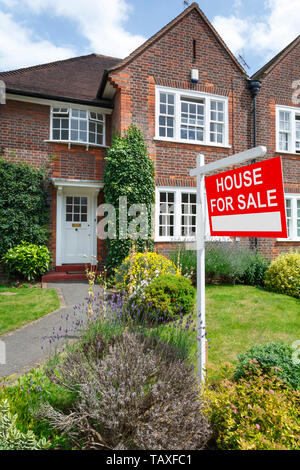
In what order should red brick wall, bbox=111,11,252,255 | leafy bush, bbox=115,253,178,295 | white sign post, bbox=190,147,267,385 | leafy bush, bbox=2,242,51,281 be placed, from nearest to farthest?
white sign post, bbox=190,147,267,385
leafy bush, bbox=115,253,178,295
leafy bush, bbox=2,242,51,281
red brick wall, bbox=111,11,252,255

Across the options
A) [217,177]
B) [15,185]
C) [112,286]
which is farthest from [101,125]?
[217,177]

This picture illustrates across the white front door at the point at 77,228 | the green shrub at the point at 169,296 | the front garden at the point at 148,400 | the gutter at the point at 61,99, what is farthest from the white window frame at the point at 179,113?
the front garden at the point at 148,400

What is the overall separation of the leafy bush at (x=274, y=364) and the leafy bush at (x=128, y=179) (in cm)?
642

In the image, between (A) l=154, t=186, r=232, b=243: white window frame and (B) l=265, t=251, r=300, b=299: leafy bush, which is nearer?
(B) l=265, t=251, r=300, b=299: leafy bush

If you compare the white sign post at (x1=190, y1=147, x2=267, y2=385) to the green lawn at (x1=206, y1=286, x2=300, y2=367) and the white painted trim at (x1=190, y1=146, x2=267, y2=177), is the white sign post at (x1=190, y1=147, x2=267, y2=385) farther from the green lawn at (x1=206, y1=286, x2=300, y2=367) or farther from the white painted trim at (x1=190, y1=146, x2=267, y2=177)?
the green lawn at (x1=206, y1=286, x2=300, y2=367)

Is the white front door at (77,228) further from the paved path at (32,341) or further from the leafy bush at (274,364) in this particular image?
the leafy bush at (274,364)

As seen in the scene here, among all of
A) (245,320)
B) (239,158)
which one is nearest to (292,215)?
(245,320)

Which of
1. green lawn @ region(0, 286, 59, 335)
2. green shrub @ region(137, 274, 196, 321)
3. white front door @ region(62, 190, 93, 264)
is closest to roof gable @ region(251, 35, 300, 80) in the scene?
white front door @ region(62, 190, 93, 264)

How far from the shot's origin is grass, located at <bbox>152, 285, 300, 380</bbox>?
443 cm

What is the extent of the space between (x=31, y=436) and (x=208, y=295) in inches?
241

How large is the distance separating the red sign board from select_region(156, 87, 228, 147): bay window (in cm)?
802

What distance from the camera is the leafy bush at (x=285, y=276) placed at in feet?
27.3

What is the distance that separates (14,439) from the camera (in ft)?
7.36
